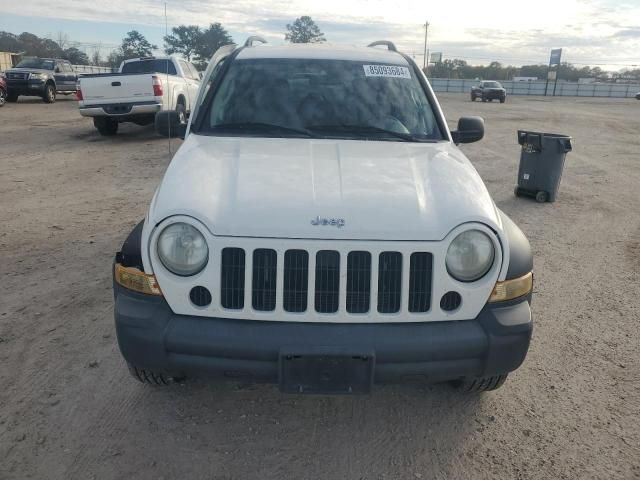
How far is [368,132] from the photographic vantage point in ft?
11.6

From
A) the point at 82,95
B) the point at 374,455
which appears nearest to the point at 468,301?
the point at 374,455

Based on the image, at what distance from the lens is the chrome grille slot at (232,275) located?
94.5 inches

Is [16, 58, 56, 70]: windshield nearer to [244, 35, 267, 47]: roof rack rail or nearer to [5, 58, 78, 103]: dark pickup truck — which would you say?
[5, 58, 78, 103]: dark pickup truck

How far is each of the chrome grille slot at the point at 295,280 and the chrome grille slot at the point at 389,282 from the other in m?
0.34

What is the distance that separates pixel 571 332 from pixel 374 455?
2072mm

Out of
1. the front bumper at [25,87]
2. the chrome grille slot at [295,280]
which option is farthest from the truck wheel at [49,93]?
the chrome grille slot at [295,280]

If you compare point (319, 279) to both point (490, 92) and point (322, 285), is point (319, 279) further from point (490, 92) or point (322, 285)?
point (490, 92)

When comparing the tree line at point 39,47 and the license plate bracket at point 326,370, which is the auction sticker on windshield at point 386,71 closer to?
the license plate bracket at point 326,370

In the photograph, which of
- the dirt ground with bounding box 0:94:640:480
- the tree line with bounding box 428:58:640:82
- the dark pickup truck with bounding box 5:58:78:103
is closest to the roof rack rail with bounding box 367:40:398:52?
the dirt ground with bounding box 0:94:640:480

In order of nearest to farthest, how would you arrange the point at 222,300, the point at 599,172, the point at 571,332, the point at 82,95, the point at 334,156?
the point at 222,300 < the point at 334,156 < the point at 571,332 < the point at 599,172 < the point at 82,95

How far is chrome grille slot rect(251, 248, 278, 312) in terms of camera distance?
2396mm

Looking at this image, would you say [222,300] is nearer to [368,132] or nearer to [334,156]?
[334,156]

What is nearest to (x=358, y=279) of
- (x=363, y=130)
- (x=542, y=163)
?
(x=363, y=130)

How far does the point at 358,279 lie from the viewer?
2.41 meters
